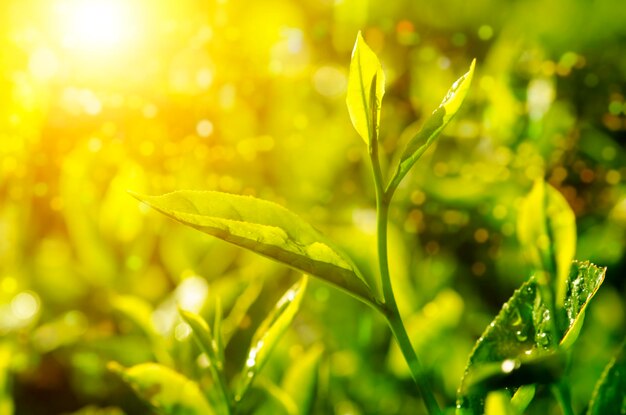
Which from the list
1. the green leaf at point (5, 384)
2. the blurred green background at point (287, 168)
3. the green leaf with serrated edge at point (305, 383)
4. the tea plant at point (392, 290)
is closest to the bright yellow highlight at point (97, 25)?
the blurred green background at point (287, 168)

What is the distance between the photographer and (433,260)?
3.59ft

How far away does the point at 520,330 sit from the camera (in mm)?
527

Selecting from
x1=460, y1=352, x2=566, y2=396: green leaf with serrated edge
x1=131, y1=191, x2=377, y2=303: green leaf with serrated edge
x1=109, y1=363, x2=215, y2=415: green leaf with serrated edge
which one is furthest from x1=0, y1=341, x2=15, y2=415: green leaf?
x1=460, y1=352, x2=566, y2=396: green leaf with serrated edge

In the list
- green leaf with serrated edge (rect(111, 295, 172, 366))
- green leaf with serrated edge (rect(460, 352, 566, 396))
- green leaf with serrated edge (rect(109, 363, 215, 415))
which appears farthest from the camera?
green leaf with serrated edge (rect(111, 295, 172, 366))

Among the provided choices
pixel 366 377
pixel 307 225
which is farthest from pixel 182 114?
pixel 307 225

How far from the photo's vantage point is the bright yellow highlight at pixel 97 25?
1.39m

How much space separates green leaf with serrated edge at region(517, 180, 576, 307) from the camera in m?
0.57

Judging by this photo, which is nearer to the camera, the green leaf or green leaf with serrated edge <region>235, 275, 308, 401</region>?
green leaf with serrated edge <region>235, 275, 308, 401</region>

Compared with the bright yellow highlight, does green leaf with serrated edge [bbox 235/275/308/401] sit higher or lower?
lower

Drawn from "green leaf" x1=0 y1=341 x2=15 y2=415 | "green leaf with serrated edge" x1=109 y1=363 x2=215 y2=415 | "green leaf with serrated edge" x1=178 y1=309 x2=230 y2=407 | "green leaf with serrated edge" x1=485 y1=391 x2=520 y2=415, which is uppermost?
"green leaf with serrated edge" x1=485 y1=391 x2=520 y2=415

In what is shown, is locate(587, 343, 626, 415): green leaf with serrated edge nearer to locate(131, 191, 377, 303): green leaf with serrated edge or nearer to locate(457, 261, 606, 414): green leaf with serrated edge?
locate(457, 261, 606, 414): green leaf with serrated edge

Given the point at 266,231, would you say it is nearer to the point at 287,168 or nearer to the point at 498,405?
the point at 498,405

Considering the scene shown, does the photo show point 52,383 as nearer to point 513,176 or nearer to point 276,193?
point 276,193

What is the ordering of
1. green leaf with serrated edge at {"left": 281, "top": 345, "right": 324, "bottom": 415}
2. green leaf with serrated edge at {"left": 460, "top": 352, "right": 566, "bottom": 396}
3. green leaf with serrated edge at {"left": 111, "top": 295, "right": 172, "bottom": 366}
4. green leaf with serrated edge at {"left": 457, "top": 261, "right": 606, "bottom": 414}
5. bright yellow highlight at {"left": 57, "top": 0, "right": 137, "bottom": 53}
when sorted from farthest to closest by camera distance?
bright yellow highlight at {"left": 57, "top": 0, "right": 137, "bottom": 53} → green leaf with serrated edge at {"left": 111, "top": 295, "right": 172, "bottom": 366} → green leaf with serrated edge at {"left": 281, "top": 345, "right": 324, "bottom": 415} → green leaf with serrated edge at {"left": 457, "top": 261, "right": 606, "bottom": 414} → green leaf with serrated edge at {"left": 460, "top": 352, "right": 566, "bottom": 396}
